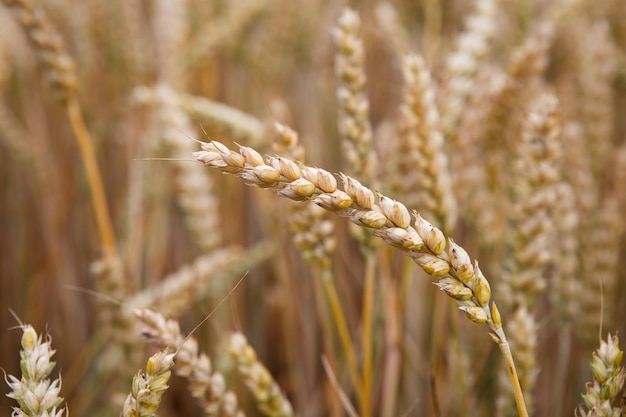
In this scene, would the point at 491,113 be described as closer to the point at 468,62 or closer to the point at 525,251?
the point at 468,62

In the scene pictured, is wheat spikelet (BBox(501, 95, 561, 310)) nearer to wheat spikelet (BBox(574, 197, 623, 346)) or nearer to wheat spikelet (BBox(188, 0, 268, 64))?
wheat spikelet (BBox(574, 197, 623, 346))

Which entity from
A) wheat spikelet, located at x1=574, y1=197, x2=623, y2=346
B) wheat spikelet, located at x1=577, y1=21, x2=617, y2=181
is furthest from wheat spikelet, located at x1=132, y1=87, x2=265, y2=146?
wheat spikelet, located at x1=577, y1=21, x2=617, y2=181

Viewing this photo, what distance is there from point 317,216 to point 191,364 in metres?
0.19

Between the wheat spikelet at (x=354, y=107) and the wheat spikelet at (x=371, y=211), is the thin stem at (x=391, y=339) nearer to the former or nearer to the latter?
the wheat spikelet at (x=354, y=107)

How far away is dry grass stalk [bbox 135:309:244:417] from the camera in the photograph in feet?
1.53

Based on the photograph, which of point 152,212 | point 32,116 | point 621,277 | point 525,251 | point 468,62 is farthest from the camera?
point 32,116

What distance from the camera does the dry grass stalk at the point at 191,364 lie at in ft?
1.53

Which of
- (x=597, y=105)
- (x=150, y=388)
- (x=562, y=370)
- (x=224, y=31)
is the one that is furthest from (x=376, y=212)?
(x=224, y=31)

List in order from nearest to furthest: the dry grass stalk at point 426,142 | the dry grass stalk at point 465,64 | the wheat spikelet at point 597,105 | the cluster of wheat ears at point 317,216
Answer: the cluster of wheat ears at point 317,216, the dry grass stalk at point 426,142, the dry grass stalk at point 465,64, the wheat spikelet at point 597,105

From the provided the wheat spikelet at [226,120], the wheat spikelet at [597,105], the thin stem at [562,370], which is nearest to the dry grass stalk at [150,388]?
the wheat spikelet at [226,120]

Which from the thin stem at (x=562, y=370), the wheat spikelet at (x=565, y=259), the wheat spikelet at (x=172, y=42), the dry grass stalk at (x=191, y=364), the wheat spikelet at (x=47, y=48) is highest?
the wheat spikelet at (x=172, y=42)

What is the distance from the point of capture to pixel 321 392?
102 centimetres

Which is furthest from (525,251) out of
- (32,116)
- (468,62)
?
(32,116)

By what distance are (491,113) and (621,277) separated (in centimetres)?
35
